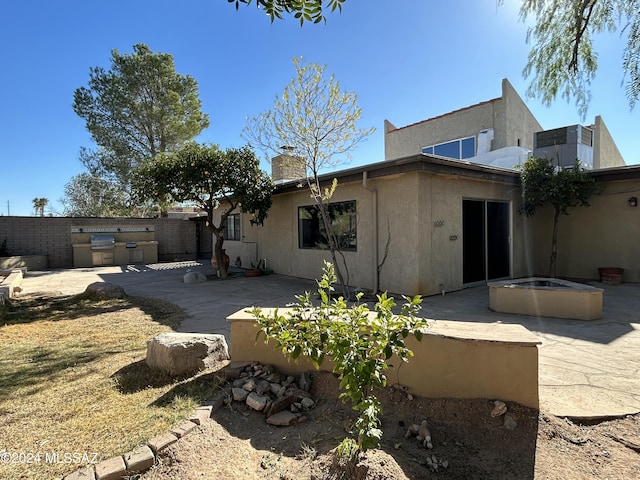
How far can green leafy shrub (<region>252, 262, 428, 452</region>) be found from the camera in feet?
6.17

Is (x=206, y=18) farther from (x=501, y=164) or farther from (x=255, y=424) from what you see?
(x=501, y=164)

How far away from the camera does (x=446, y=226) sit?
289 inches

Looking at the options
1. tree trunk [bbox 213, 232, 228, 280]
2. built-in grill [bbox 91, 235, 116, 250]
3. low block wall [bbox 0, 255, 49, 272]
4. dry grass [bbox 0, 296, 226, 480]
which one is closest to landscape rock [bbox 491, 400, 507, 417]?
dry grass [bbox 0, 296, 226, 480]

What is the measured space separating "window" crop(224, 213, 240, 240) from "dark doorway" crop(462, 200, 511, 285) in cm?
883

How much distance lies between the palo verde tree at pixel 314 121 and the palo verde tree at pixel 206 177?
2.69 meters

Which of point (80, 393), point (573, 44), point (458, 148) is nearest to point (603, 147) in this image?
point (458, 148)

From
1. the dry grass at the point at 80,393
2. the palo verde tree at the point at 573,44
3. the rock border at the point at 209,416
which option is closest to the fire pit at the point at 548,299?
the palo verde tree at the point at 573,44

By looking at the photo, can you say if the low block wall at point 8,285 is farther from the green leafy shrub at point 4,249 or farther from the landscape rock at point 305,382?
the landscape rock at point 305,382

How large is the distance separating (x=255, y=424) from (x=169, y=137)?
18.7 m

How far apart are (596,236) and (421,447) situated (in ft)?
30.6

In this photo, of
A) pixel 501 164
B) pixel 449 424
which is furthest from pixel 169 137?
pixel 449 424

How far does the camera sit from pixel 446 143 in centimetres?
1412

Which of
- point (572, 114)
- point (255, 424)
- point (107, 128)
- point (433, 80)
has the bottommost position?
point (255, 424)

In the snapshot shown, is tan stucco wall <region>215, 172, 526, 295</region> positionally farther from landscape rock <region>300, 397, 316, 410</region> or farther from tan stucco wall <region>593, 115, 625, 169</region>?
tan stucco wall <region>593, 115, 625, 169</region>
